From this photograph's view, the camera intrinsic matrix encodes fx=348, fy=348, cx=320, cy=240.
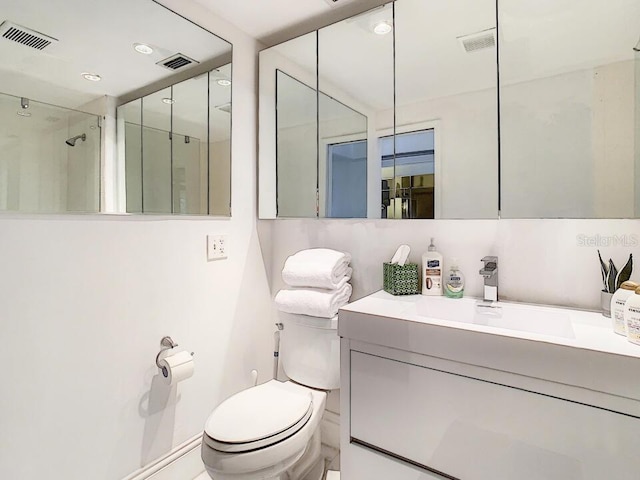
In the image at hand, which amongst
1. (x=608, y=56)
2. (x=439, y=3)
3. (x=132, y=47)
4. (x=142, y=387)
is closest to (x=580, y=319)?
(x=608, y=56)

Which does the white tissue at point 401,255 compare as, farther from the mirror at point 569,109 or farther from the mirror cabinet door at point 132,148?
the mirror cabinet door at point 132,148

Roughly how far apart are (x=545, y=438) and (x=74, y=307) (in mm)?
1542

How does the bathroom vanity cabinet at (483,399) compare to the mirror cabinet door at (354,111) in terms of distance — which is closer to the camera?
the bathroom vanity cabinet at (483,399)

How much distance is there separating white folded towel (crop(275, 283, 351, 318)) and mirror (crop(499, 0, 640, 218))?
766mm

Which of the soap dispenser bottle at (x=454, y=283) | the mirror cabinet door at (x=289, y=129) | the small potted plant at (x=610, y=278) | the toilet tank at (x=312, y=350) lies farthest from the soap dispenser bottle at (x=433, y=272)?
the mirror cabinet door at (x=289, y=129)

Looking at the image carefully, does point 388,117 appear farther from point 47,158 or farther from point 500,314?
point 47,158

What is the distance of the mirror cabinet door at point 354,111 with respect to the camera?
158cm

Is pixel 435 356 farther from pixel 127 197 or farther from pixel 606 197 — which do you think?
pixel 127 197

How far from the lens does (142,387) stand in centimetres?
143

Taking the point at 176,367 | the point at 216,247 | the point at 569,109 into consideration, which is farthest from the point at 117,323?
the point at 569,109

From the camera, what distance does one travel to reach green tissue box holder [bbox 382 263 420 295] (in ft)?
4.89

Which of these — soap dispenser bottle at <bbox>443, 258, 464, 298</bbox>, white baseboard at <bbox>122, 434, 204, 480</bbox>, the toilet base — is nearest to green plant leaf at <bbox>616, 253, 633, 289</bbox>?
soap dispenser bottle at <bbox>443, 258, 464, 298</bbox>

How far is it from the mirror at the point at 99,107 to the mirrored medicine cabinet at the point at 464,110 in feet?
1.35

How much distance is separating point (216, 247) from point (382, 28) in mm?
1273
